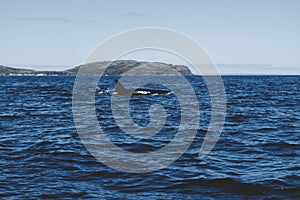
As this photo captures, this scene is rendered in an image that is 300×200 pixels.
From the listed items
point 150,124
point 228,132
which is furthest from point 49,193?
point 150,124

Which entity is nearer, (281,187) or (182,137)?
(281,187)

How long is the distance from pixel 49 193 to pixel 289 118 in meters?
19.0

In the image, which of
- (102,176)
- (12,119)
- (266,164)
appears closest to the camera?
(102,176)

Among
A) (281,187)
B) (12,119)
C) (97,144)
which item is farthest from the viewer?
(12,119)

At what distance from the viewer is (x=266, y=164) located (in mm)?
12805

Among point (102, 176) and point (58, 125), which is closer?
point (102, 176)

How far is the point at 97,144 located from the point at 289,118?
1452cm

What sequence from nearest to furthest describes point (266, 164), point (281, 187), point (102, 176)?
point (281, 187) → point (102, 176) → point (266, 164)

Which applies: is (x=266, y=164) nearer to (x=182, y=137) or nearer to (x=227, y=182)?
(x=227, y=182)

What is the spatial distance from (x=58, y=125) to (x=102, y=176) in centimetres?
1057

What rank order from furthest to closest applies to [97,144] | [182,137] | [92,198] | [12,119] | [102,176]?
[12,119] < [182,137] < [97,144] < [102,176] < [92,198]

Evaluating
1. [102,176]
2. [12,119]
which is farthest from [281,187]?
[12,119]

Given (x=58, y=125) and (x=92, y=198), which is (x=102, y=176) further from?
(x=58, y=125)

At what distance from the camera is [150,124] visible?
882 inches
